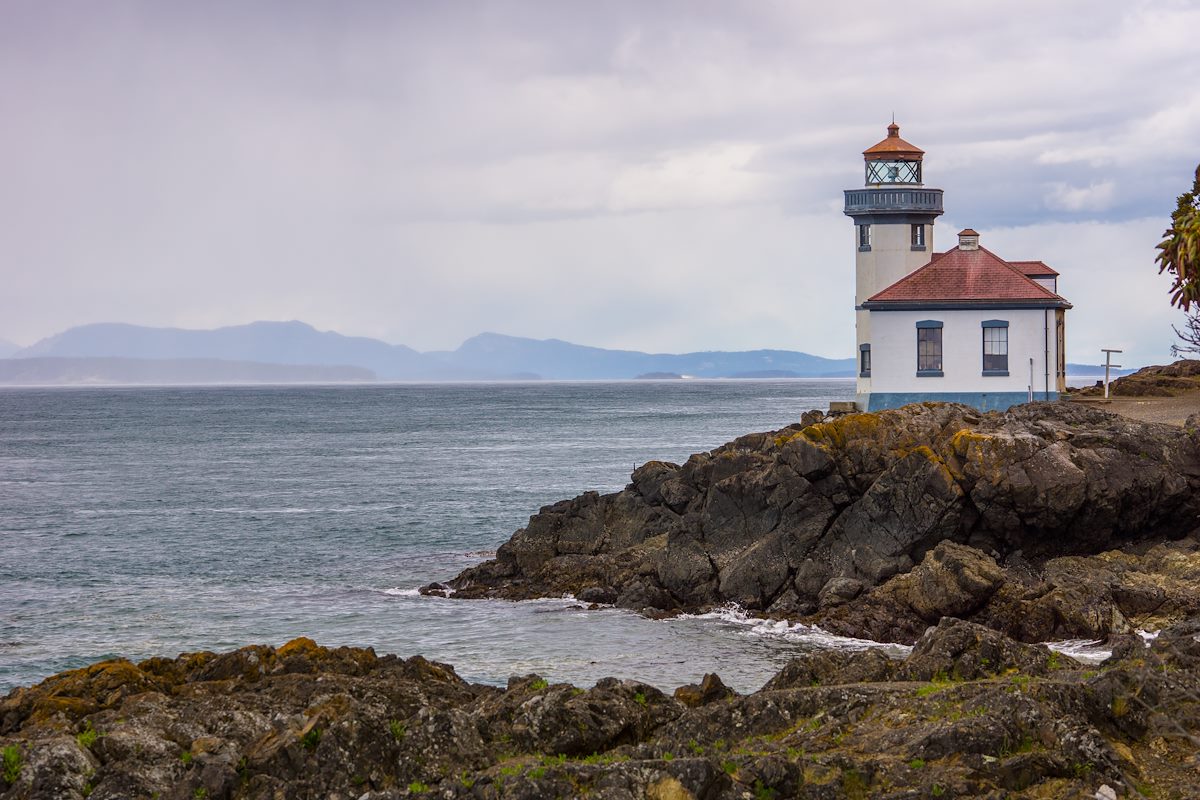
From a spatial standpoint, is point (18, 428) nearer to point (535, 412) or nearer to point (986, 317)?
point (535, 412)

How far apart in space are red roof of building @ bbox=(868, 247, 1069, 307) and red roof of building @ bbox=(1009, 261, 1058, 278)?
3.15m

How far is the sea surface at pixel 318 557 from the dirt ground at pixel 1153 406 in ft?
47.7

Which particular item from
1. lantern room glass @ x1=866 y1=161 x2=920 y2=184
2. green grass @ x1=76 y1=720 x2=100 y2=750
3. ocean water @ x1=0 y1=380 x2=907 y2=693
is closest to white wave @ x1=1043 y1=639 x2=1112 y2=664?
ocean water @ x1=0 y1=380 x2=907 y2=693

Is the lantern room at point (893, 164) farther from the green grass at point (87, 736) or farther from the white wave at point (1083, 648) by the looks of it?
the green grass at point (87, 736)

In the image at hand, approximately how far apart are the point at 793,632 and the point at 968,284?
21221 mm

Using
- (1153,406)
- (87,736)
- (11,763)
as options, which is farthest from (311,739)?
(1153,406)

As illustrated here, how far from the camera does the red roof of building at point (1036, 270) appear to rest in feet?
152

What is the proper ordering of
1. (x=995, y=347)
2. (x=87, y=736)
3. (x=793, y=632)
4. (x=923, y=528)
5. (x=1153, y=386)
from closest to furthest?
(x=87, y=736), (x=793, y=632), (x=923, y=528), (x=995, y=347), (x=1153, y=386)

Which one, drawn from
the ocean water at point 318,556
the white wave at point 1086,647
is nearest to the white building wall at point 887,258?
the ocean water at point 318,556

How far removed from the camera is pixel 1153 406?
37.1 metres

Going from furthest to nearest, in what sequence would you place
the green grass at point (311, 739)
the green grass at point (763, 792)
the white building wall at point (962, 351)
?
1. the white building wall at point (962, 351)
2. the green grass at point (311, 739)
3. the green grass at point (763, 792)

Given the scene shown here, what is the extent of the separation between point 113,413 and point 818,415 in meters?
122

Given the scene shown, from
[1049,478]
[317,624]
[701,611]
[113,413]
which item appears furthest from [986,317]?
[113,413]

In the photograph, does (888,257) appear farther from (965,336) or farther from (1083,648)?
(1083,648)
